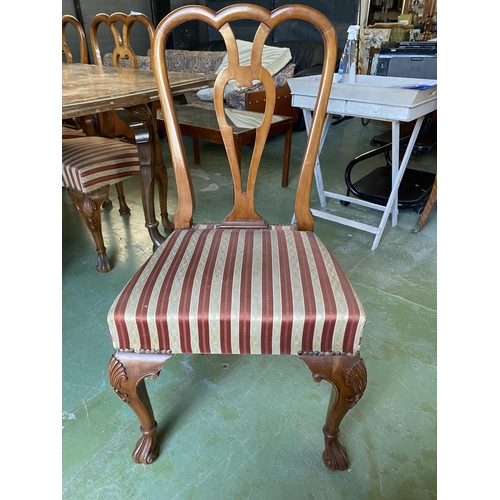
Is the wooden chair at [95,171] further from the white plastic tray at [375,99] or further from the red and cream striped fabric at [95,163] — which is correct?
the white plastic tray at [375,99]

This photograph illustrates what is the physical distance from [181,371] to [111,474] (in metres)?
0.37

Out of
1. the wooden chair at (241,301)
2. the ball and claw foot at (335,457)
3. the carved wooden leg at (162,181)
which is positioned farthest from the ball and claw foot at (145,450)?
the carved wooden leg at (162,181)

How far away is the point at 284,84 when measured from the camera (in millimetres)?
3646

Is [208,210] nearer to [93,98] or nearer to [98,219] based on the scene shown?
[98,219]

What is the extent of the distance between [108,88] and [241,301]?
45.2 inches

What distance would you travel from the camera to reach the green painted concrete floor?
3.06 feet

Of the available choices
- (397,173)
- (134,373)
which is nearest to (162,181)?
(397,173)

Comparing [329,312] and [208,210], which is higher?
[329,312]

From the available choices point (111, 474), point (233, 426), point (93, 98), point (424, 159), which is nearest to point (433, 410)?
point (233, 426)

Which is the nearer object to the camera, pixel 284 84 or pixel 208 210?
pixel 208 210

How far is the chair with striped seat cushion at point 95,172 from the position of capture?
157cm

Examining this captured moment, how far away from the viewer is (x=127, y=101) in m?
1.33

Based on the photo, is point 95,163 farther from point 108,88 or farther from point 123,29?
point 123,29

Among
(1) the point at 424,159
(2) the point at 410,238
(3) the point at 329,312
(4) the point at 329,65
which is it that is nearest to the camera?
(3) the point at 329,312
